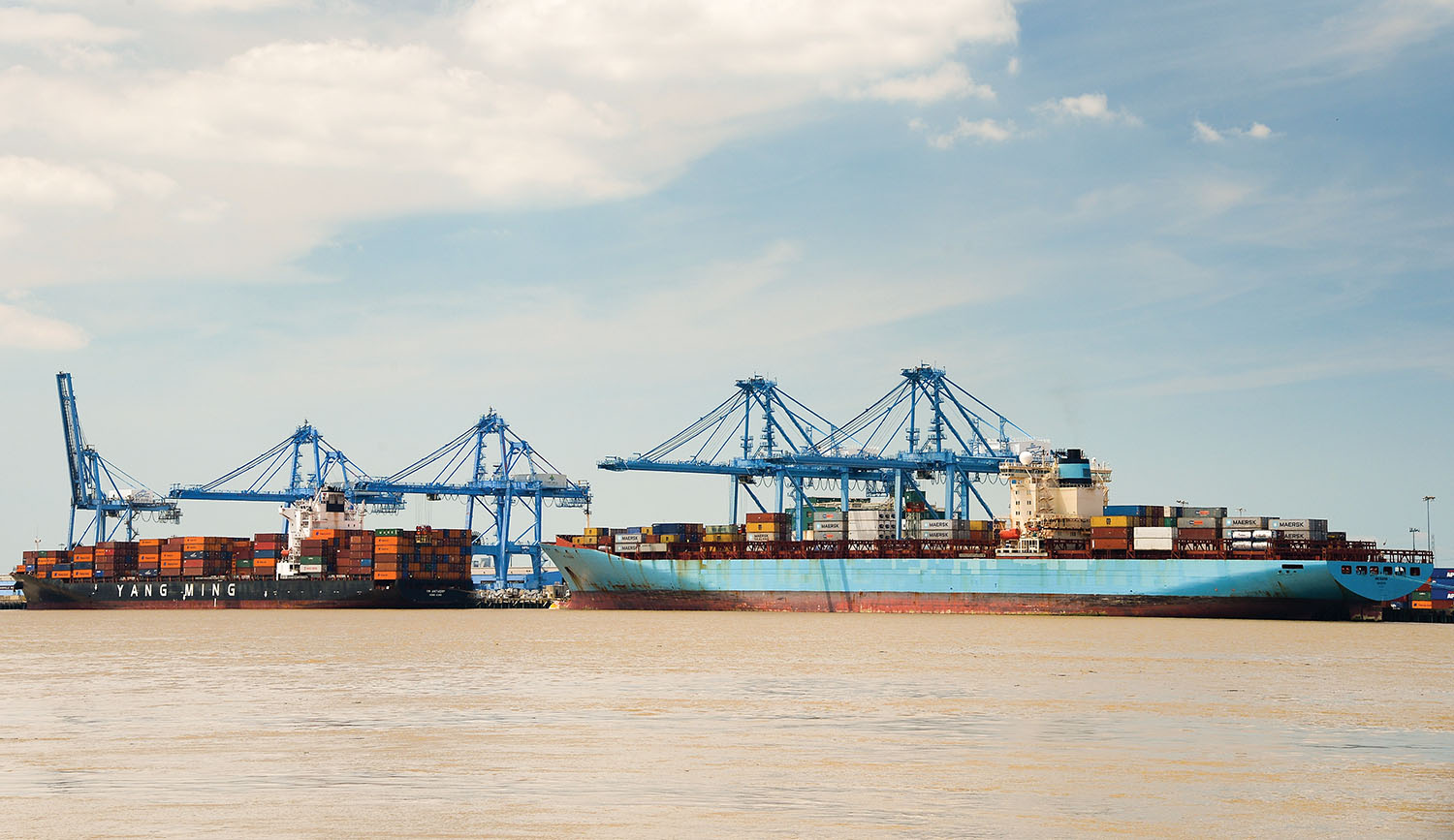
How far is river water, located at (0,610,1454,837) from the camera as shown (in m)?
13.4

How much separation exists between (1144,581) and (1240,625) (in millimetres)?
10115

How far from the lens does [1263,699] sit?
1037 inches

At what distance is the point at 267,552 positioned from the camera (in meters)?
120

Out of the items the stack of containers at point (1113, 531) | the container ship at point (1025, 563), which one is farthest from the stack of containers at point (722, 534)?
the stack of containers at point (1113, 531)

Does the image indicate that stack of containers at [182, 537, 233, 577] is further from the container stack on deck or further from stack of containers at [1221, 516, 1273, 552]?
stack of containers at [1221, 516, 1273, 552]

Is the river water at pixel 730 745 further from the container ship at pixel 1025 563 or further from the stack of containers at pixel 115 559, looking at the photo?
the stack of containers at pixel 115 559

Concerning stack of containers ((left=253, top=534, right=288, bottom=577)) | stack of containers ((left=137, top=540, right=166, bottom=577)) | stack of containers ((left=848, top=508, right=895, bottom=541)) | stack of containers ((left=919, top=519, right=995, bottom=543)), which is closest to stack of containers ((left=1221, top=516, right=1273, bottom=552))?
stack of containers ((left=919, top=519, right=995, bottom=543))

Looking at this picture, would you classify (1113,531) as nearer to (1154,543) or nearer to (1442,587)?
(1154,543)

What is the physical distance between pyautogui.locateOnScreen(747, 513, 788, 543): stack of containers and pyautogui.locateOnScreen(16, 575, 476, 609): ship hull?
1336 inches

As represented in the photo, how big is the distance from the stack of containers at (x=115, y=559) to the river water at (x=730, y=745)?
91.5m

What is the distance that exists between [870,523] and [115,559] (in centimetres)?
7080

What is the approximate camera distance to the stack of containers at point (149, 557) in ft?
408

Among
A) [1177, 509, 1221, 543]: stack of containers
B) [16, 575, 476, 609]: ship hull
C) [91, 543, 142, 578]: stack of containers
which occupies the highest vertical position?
[1177, 509, 1221, 543]: stack of containers

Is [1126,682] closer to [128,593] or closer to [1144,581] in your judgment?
[1144,581]
